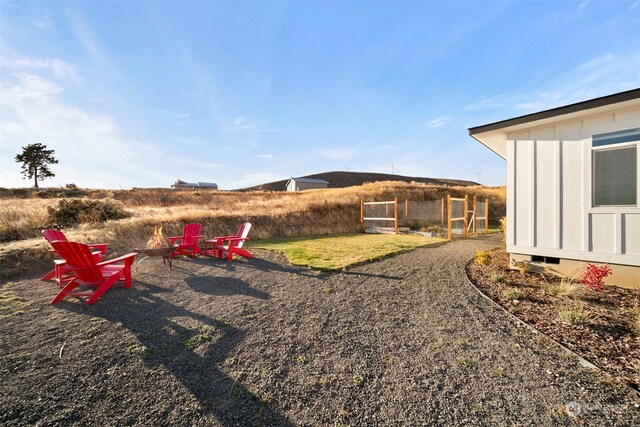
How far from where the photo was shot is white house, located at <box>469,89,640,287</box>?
478cm

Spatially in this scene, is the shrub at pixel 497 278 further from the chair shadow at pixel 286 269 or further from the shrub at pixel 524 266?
the chair shadow at pixel 286 269

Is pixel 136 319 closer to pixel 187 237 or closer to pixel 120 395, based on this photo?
pixel 120 395

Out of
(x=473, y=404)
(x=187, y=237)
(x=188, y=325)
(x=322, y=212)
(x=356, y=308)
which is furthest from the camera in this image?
(x=322, y=212)

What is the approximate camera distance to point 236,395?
91.2 inches

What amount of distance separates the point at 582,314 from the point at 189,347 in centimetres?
452

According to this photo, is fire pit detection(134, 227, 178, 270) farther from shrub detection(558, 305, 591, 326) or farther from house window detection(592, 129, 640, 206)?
house window detection(592, 129, 640, 206)

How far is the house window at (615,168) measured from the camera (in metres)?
4.74

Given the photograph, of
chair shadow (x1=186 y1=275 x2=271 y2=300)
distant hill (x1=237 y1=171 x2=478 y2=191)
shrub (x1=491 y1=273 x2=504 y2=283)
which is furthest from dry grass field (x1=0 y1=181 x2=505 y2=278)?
distant hill (x1=237 y1=171 x2=478 y2=191)

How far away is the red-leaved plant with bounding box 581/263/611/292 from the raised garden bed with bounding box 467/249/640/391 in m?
0.12

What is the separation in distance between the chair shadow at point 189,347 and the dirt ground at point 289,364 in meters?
0.01

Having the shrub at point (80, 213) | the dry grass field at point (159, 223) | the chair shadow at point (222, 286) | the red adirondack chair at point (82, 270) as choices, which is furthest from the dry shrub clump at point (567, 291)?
the shrub at point (80, 213)

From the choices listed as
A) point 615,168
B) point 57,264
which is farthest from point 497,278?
point 57,264

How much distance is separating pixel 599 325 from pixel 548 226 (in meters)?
2.55

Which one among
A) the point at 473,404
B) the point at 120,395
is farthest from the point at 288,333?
the point at 473,404
